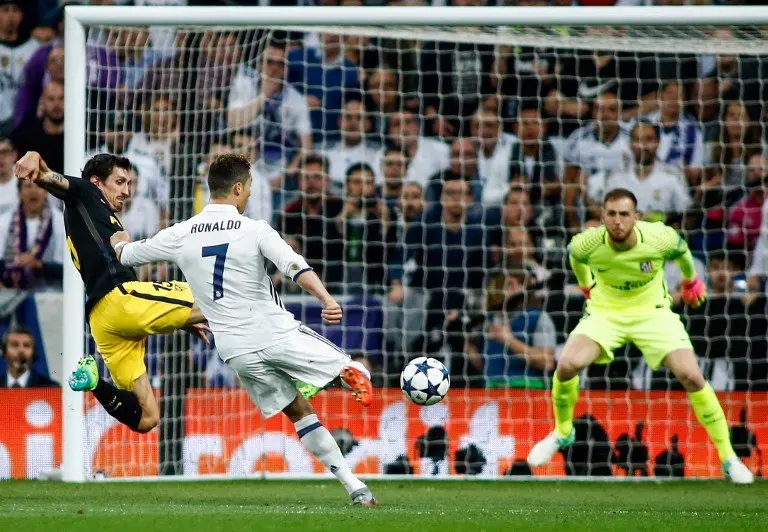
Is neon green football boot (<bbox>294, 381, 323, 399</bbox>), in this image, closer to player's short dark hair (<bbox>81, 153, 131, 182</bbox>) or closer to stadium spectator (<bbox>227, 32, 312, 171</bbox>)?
player's short dark hair (<bbox>81, 153, 131, 182</bbox>)

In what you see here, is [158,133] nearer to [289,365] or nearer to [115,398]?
[115,398]

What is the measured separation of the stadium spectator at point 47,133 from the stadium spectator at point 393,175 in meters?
2.95

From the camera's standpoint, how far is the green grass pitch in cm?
625

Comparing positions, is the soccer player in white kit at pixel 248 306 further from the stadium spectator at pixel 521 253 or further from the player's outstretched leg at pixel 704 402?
the stadium spectator at pixel 521 253

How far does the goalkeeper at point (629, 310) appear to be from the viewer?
29.3 feet

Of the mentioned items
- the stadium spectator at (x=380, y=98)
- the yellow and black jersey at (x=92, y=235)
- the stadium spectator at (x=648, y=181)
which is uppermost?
the stadium spectator at (x=380, y=98)

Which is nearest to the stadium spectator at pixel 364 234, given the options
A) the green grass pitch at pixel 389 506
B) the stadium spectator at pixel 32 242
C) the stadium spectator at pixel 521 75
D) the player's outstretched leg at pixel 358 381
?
the stadium spectator at pixel 521 75

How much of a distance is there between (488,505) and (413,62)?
215 inches

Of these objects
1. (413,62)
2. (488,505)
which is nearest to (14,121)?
(413,62)

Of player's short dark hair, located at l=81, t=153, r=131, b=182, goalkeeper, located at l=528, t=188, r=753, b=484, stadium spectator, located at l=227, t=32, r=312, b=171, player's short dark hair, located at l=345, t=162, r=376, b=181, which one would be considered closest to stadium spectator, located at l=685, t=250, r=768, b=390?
goalkeeper, located at l=528, t=188, r=753, b=484

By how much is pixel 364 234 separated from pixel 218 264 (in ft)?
14.6

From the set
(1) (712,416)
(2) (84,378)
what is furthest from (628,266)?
(2) (84,378)

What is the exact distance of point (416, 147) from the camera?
1166cm

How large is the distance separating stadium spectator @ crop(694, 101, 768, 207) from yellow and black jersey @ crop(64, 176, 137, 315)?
17.9ft
